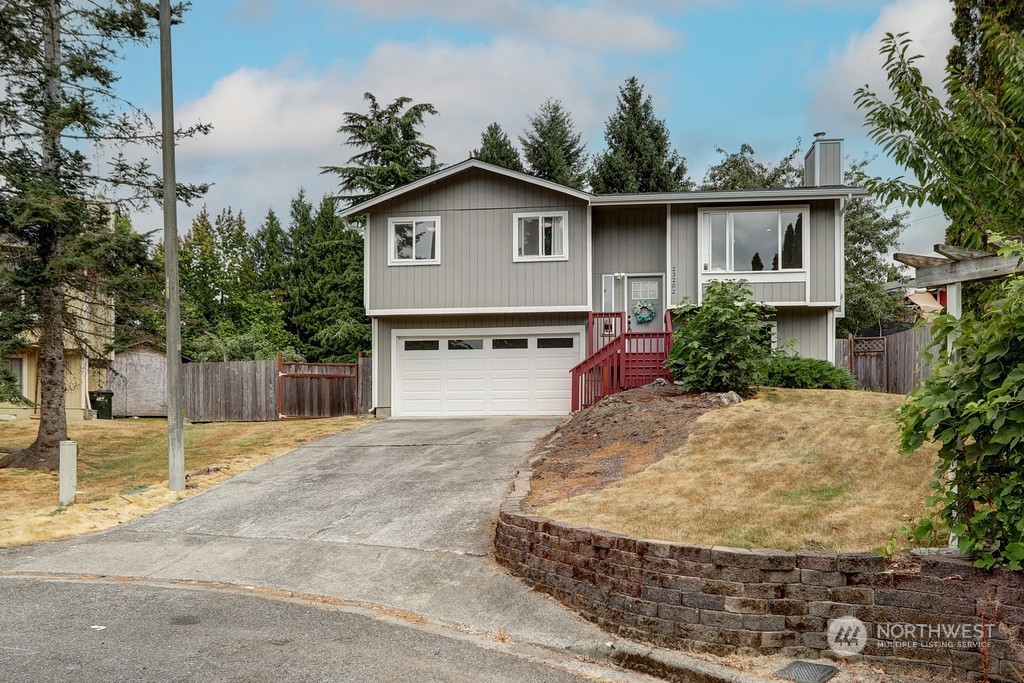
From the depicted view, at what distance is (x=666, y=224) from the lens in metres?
20.1

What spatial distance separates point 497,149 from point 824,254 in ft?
62.0

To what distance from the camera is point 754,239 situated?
63.9ft

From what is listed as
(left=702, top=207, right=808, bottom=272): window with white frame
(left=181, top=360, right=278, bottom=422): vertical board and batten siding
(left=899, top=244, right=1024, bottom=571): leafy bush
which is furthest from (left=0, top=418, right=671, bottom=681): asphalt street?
(left=181, top=360, right=278, bottom=422): vertical board and batten siding

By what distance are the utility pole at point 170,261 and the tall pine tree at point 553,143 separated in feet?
80.2

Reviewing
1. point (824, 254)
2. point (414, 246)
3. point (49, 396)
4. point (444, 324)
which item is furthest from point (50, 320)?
point (824, 254)

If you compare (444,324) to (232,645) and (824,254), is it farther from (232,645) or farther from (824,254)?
(232,645)

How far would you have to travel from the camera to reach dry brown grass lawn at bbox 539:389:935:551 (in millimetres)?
6484

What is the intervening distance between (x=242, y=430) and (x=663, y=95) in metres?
26.0

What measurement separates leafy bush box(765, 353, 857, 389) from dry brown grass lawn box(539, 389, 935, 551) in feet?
14.1

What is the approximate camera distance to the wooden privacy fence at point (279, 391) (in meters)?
22.6

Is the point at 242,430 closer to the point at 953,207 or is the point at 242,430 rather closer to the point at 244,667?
the point at 244,667

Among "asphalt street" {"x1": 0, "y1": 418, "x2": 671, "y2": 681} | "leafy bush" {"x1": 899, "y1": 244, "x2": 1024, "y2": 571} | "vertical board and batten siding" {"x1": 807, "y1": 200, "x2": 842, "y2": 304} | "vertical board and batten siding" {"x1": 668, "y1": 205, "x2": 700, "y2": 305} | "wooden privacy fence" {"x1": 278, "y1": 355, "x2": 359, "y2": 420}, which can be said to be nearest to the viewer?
"leafy bush" {"x1": 899, "y1": 244, "x2": 1024, "y2": 571}

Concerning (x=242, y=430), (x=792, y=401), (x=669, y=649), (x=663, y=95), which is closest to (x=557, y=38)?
(x=792, y=401)

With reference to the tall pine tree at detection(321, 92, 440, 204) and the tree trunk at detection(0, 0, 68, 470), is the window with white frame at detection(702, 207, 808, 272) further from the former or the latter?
the tall pine tree at detection(321, 92, 440, 204)
